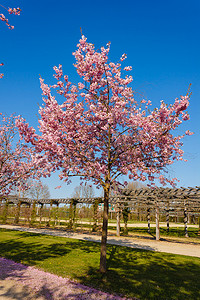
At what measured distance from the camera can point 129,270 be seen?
768 cm

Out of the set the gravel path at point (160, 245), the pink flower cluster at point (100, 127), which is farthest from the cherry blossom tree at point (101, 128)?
the gravel path at point (160, 245)

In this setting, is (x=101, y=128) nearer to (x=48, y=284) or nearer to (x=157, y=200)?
(x=48, y=284)

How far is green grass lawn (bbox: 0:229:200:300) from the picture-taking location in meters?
5.79

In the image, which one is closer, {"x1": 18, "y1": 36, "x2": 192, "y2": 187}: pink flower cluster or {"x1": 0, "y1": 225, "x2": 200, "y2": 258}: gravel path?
{"x1": 18, "y1": 36, "x2": 192, "y2": 187}: pink flower cluster

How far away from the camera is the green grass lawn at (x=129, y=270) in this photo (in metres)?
5.79

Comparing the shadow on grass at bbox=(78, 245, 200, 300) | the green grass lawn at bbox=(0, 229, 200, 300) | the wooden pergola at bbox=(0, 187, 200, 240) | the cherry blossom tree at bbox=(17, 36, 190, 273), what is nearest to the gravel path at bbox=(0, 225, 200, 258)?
the wooden pergola at bbox=(0, 187, 200, 240)

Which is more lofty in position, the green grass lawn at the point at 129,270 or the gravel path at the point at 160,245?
the green grass lawn at the point at 129,270

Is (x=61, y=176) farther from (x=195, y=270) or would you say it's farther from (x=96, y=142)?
(x=195, y=270)

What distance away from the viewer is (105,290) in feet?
18.4

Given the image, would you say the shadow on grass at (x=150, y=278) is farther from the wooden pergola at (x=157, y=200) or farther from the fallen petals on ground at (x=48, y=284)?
the wooden pergola at (x=157, y=200)

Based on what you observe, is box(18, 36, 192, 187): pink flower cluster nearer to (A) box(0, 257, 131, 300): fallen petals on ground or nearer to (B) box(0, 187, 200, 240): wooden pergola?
(A) box(0, 257, 131, 300): fallen petals on ground

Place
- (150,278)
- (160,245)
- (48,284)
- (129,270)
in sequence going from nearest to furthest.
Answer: (48,284) → (150,278) → (129,270) → (160,245)

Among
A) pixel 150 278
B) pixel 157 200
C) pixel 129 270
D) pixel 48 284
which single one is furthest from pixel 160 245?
pixel 48 284

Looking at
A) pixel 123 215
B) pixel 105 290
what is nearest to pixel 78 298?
pixel 105 290
